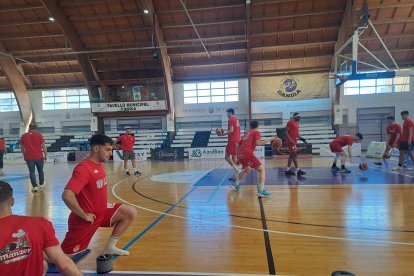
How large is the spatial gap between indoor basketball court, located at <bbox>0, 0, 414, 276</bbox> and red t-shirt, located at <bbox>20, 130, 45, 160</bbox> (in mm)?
121

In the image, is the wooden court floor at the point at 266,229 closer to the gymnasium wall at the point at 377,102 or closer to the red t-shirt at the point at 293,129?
the red t-shirt at the point at 293,129

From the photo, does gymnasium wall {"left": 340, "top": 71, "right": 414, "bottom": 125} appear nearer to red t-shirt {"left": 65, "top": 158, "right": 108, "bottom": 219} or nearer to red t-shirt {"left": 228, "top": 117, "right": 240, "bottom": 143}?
red t-shirt {"left": 228, "top": 117, "right": 240, "bottom": 143}

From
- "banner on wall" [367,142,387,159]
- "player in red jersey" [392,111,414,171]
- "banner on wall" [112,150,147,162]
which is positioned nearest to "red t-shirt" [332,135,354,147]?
"player in red jersey" [392,111,414,171]

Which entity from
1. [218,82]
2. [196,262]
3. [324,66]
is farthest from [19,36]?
[196,262]

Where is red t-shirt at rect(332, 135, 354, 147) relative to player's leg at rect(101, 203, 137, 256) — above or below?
above

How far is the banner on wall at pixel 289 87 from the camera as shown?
21703 millimetres

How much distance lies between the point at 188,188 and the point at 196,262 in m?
4.62

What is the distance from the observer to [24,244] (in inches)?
60.9

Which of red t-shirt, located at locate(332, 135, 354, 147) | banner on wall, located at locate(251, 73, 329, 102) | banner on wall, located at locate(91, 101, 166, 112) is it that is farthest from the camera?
banner on wall, located at locate(251, 73, 329, 102)

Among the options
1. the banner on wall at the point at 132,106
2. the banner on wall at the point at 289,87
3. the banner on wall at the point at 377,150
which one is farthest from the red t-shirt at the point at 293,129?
the banner on wall at the point at 132,106

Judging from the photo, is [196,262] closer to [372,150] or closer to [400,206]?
[400,206]

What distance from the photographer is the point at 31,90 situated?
2444 centimetres

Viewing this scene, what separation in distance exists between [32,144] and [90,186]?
598cm

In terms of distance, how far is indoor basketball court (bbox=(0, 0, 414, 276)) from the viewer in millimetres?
3555
